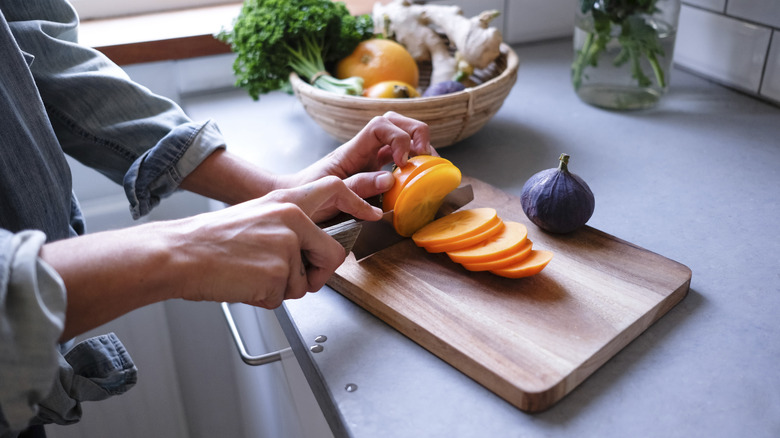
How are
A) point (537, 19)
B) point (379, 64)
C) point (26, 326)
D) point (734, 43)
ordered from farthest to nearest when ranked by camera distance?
point (537, 19), point (734, 43), point (379, 64), point (26, 326)

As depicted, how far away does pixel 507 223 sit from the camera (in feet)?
2.73

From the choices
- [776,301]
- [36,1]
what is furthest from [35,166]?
[776,301]

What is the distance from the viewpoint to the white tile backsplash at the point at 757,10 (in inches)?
46.6

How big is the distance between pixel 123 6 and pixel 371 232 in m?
1.04

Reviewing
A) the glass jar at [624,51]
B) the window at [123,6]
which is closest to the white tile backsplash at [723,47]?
the glass jar at [624,51]

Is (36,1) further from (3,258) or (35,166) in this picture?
(3,258)

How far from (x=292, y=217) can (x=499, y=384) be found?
26cm

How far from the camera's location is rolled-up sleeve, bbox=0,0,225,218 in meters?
0.85

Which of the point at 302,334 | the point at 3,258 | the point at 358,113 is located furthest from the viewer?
the point at 358,113

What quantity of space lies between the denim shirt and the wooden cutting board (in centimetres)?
28

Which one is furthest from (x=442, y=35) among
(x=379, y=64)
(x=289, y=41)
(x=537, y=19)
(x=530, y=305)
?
(x=530, y=305)

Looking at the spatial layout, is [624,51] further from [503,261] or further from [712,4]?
[503,261]

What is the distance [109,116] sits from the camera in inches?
34.9

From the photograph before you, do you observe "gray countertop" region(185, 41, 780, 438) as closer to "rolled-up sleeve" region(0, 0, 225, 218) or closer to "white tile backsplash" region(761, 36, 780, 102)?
"white tile backsplash" region(761, 36, 780, 102)
